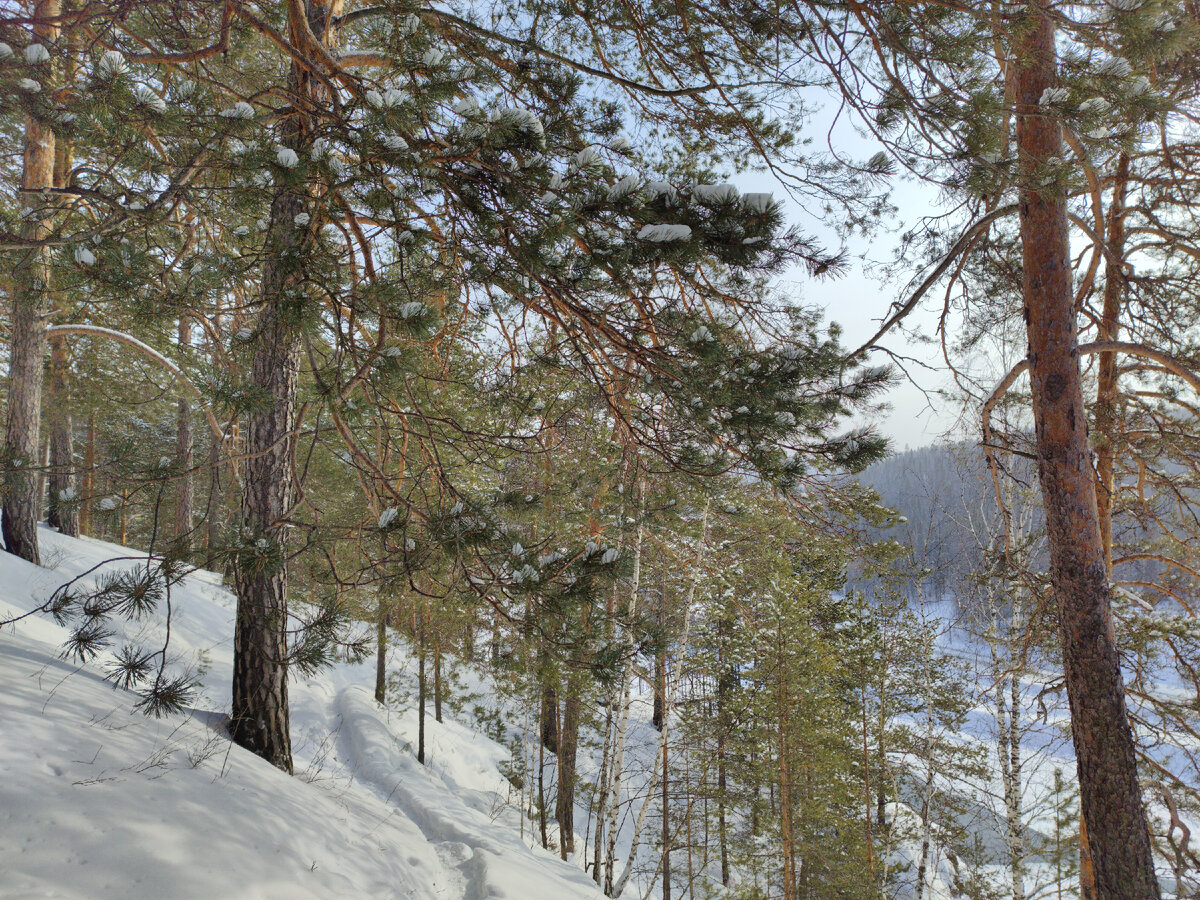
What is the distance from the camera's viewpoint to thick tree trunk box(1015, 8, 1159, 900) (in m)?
2.95

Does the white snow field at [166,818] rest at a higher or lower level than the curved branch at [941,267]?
lower

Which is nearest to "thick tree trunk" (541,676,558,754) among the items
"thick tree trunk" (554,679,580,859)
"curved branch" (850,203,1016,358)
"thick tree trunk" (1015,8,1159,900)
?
"thick tree trunk" (554,679,580,859)

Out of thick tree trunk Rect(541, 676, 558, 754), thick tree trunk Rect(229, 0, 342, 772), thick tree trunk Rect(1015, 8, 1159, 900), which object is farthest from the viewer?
thick tree trunk Rect(541, 676, 558, 754)

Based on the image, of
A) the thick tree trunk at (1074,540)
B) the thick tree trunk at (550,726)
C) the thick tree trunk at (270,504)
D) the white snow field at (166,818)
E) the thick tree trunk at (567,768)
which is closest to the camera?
the white snow field at (166,818)

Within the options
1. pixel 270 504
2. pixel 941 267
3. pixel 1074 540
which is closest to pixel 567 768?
pixel 270 504

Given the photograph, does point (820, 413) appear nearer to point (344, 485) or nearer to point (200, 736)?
point (200, 736)

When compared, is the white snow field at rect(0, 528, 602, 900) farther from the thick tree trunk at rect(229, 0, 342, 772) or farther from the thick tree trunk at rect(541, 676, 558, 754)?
the thick tree trunk at rect(541, 676, 558, 754)

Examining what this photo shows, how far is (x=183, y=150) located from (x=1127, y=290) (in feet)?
21.7

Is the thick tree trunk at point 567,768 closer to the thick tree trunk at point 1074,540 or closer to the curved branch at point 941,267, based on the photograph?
the thick tree trunk at point 1074,540

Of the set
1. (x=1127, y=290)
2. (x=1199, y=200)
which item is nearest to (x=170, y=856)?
(x=1127, y=290)

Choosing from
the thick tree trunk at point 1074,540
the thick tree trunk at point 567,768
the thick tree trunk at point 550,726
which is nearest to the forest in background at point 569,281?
the thick tree trunk at point 1074,540

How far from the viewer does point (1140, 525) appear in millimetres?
4367

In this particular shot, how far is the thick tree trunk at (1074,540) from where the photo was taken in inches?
116

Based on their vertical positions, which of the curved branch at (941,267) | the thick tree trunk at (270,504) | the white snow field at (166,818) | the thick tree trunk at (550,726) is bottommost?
the thick tree trunk at (550,726)
